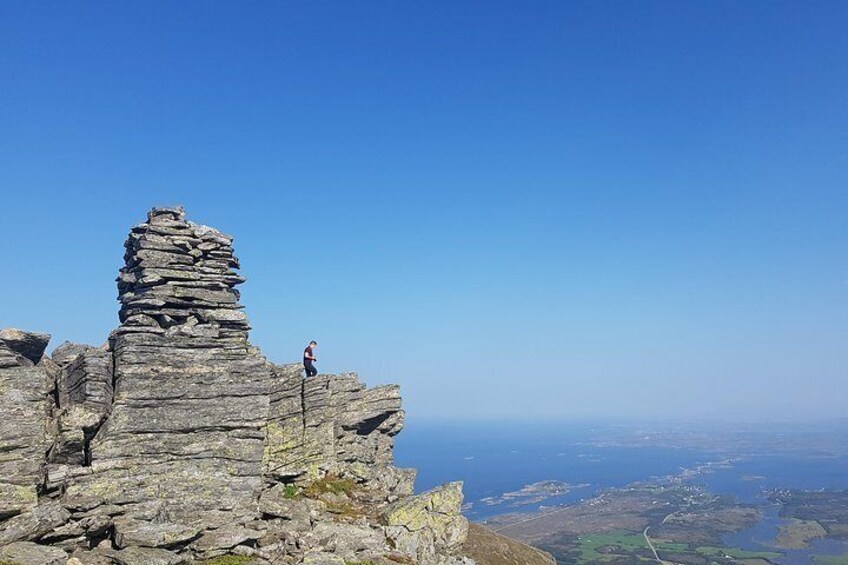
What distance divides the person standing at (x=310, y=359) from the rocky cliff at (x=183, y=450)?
71 centimetres

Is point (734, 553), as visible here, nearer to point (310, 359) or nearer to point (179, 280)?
point (310, 359)

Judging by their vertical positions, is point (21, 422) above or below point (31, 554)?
above

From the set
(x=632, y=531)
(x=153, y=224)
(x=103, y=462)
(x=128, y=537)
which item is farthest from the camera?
(x=632, y=531)

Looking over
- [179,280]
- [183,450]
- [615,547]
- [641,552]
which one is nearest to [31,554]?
[183,450]

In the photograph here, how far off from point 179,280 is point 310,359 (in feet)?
32.5

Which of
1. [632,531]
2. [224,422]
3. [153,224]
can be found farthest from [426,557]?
[632,531]

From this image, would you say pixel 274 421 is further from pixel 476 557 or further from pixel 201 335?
pixel 476 557

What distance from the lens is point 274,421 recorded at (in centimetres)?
3152

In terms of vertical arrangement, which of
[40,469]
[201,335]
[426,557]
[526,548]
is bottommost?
[526,548]

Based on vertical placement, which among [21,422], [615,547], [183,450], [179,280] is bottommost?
[615,547]

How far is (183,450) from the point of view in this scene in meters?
26.1

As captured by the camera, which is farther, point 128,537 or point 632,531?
point 632,531

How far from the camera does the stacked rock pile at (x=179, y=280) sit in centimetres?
2917

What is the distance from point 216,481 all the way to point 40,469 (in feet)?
23.8
